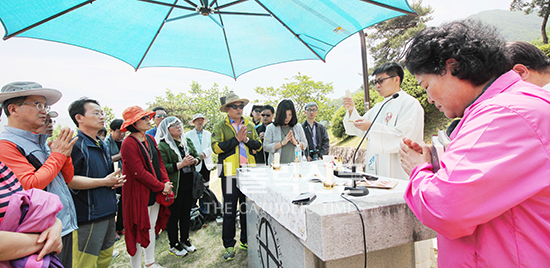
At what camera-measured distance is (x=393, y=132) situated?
8.25 feet

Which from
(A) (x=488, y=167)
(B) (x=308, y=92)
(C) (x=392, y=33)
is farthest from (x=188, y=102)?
(A) (x=488, y=167)

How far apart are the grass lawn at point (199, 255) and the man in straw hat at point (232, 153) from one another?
0.13 metres

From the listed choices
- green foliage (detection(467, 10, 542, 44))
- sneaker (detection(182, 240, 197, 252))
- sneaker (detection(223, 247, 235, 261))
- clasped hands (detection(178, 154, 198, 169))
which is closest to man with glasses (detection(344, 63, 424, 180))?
sneaker (detection(223, 247, 235, 261))

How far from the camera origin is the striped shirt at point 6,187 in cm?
102

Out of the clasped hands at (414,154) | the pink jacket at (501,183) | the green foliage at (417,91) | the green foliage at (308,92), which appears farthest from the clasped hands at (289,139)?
the green foliage at (308,92)

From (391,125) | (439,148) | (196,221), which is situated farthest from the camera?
(196,221)

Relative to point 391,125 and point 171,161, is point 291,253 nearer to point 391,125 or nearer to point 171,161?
point 391,125

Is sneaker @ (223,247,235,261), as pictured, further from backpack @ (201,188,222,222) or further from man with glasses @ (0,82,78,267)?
man with glasses @ (0,82,78,267)

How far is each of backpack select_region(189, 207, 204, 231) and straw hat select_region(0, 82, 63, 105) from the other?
3016mm

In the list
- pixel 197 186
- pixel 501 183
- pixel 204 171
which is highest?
pixel 501 183

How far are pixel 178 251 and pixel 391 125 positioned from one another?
129 inches

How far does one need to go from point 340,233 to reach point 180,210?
2862mm

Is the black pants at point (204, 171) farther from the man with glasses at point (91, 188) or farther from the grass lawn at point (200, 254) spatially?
the man with glasses at point (91, 188)

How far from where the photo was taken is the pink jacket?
69cm
